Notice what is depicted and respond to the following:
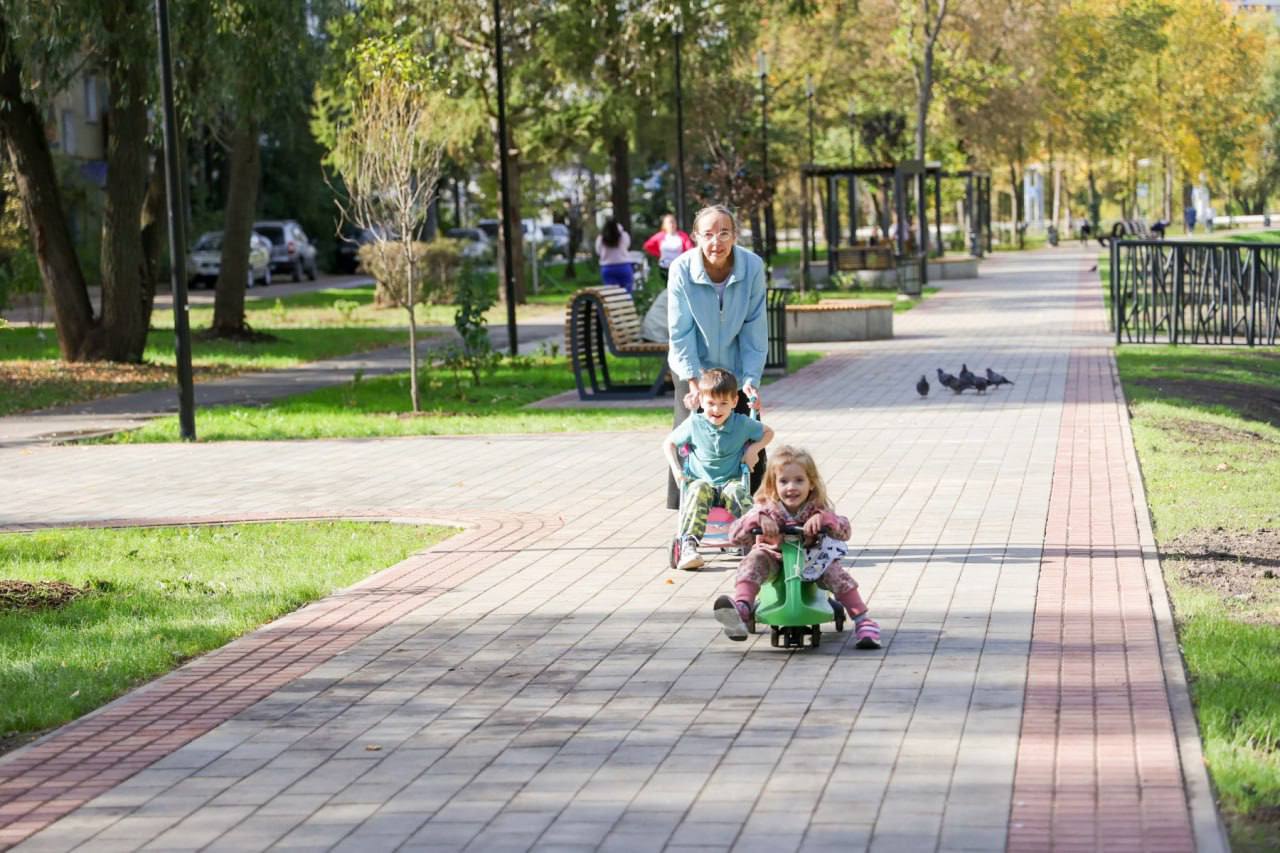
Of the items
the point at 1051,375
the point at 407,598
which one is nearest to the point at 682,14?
the point at 1051,375

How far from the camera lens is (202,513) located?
460 inches

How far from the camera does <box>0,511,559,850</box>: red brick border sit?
5.68 metres

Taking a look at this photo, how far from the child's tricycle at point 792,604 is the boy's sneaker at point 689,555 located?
149 cm

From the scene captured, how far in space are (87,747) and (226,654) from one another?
1.41 metres

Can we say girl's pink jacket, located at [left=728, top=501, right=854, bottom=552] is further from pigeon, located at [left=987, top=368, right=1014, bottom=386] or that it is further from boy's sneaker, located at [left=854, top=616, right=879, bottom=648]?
pigeon, located at [left=987, top=368, right=1014, bottom=386]

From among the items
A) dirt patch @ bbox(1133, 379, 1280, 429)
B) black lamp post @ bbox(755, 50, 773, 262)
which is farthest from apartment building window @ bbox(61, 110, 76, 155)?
dirt patch @ bbox(1133, 379, 1280, 429)

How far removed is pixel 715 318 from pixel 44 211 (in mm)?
16694

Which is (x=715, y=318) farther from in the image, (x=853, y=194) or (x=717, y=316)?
(x=853, y=194)

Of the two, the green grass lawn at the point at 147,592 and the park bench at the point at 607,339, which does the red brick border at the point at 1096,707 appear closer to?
the green grass lawn at the point at 147,592

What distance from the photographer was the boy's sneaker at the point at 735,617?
7301 mm

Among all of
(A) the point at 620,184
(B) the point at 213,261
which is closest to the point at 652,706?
(A) the point at 620,184

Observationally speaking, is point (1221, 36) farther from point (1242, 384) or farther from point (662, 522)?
point (662, 522)

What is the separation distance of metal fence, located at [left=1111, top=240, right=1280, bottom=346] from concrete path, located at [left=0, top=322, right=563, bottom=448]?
805 cm

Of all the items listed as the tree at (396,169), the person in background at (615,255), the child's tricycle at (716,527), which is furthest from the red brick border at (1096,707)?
the person in background at (615,255)
